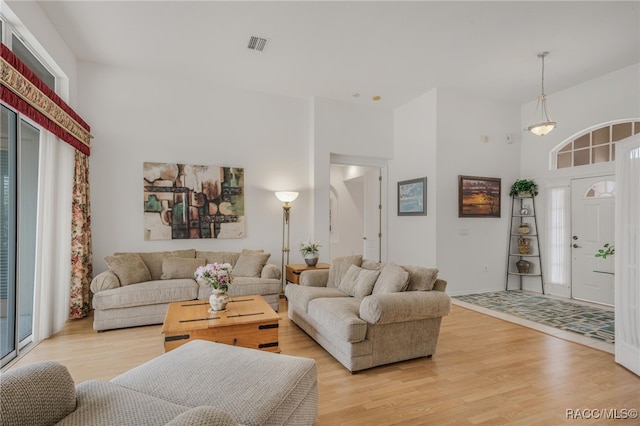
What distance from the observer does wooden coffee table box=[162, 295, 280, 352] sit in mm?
2680

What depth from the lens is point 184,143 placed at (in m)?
5.06

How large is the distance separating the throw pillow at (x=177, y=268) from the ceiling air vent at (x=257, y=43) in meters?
2.88

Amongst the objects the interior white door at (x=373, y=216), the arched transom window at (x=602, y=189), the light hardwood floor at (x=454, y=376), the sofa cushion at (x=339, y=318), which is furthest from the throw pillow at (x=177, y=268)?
the arched transom window at (x=602, y=189)

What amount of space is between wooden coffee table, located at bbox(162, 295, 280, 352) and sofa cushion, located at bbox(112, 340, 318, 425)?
0.74 m

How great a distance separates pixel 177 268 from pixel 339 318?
262 cm

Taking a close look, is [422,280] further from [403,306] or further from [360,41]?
[360,41]

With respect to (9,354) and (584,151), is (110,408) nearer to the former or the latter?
(9,354)

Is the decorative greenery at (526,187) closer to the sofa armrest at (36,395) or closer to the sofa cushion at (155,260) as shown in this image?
the sofa cushion at (155,260)

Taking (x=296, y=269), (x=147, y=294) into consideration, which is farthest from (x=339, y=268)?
(x=147, y=294)

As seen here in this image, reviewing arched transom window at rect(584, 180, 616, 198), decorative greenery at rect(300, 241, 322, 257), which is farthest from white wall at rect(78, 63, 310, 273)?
arched transom window at rect(584, 180, 616, 198)

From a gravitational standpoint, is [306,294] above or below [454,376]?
above

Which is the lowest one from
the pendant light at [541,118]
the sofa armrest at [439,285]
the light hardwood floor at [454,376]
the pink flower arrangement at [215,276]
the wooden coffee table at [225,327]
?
the light hardwood floor at [454,376]

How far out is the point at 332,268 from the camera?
4.09m

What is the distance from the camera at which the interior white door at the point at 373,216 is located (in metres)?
6.56
